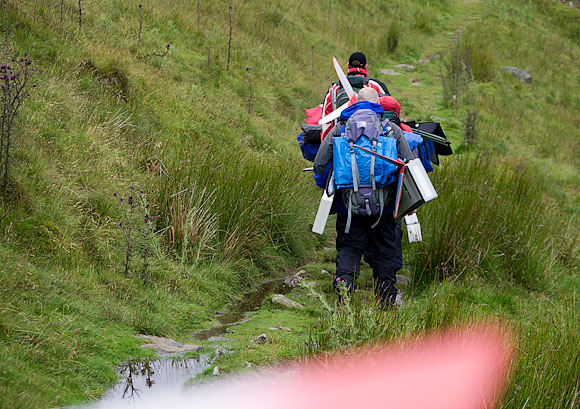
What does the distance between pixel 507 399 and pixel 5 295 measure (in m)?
2.68

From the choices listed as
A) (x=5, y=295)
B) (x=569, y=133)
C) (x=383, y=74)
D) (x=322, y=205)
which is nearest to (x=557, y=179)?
(x=569, y=133)

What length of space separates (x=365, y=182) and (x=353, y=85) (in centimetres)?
150

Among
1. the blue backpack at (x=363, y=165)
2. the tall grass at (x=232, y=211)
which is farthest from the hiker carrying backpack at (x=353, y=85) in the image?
the tall grass at (x=232, y=211)

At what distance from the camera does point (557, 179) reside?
1090 cm

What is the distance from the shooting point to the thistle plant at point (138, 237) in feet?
14.5

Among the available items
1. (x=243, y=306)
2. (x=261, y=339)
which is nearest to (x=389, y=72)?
(x=243, y=306)

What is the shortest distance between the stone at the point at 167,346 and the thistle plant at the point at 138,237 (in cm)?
70

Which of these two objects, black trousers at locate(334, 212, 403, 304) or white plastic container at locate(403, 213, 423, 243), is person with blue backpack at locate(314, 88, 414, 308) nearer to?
black trousers at locate(334, 212, 403, 304)

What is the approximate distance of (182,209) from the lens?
205 inches

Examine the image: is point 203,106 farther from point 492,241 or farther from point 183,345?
point 183,345

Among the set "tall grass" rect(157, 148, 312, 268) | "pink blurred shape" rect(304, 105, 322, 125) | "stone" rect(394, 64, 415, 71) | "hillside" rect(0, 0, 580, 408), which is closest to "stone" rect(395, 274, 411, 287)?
"hillside" rect(0, 0, 580, 408)

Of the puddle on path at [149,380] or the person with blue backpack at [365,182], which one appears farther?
the person with blue backpack at [365,182]

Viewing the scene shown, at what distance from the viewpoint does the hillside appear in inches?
132

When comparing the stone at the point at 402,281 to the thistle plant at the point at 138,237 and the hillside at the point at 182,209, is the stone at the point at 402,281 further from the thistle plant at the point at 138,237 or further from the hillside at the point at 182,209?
the thistle plant at the point at 138,237
